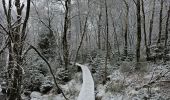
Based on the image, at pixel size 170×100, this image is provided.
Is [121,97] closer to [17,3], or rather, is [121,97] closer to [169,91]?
[169,91]

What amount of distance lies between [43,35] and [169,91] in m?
15.6

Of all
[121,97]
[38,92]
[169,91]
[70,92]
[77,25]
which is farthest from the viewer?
[77,25]

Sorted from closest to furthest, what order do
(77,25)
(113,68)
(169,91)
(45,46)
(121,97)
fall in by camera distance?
(169,91)
(121,97)
(113,68)
(45,46)
(77,25)

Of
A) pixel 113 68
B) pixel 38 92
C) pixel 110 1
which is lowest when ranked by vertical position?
pixel 38 92

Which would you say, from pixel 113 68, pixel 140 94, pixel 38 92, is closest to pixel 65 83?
pixel 38 92

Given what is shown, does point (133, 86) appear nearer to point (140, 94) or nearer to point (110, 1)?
point (140, 94)

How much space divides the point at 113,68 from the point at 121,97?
6.76 metres

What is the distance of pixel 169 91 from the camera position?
6.68 meters

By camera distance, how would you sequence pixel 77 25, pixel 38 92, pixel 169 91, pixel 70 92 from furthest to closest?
pixel 77 25, pixel 38 92, pixel 70 92, pixel 169 91

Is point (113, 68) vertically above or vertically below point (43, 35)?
below

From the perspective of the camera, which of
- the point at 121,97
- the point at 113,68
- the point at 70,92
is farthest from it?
the point at 113,68

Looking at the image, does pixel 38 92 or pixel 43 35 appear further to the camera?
pixel 43 35

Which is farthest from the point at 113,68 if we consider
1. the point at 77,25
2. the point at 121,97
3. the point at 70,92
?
the point at 77,25

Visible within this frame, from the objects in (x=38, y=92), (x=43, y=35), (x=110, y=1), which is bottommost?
(x=38, y=92)
